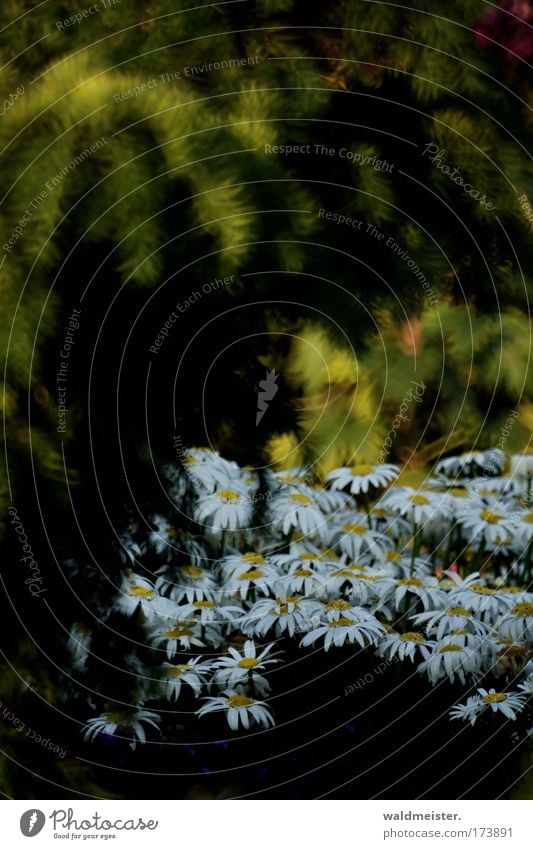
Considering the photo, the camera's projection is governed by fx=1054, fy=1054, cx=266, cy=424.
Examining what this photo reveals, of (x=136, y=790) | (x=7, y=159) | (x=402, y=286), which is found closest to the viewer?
(x=7, y=159)

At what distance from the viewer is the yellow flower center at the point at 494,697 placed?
1.17m

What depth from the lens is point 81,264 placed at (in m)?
Answer: 1.10

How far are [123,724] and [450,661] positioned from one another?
1.20 ft

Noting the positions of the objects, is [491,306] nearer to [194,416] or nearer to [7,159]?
[194,416]

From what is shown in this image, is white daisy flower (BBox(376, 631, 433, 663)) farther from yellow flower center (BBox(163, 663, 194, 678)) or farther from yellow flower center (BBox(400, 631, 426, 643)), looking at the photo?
yellow flower center (BBox(163, 663, 194, 678))

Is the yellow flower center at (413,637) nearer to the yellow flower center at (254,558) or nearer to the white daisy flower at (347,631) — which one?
the white daisy flower at (347,631)

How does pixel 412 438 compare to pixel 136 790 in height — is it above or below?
above

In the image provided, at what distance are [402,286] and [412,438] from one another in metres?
0.20

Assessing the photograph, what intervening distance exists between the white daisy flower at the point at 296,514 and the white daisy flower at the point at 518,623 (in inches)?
9.2

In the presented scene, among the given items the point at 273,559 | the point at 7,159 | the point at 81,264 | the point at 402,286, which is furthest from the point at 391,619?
the point at 7,159

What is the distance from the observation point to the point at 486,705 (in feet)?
3.83

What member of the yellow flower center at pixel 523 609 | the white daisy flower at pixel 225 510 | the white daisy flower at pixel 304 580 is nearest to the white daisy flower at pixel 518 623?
the yellow flower center at pixel 523 609

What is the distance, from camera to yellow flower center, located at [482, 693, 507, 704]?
3.83 ft
